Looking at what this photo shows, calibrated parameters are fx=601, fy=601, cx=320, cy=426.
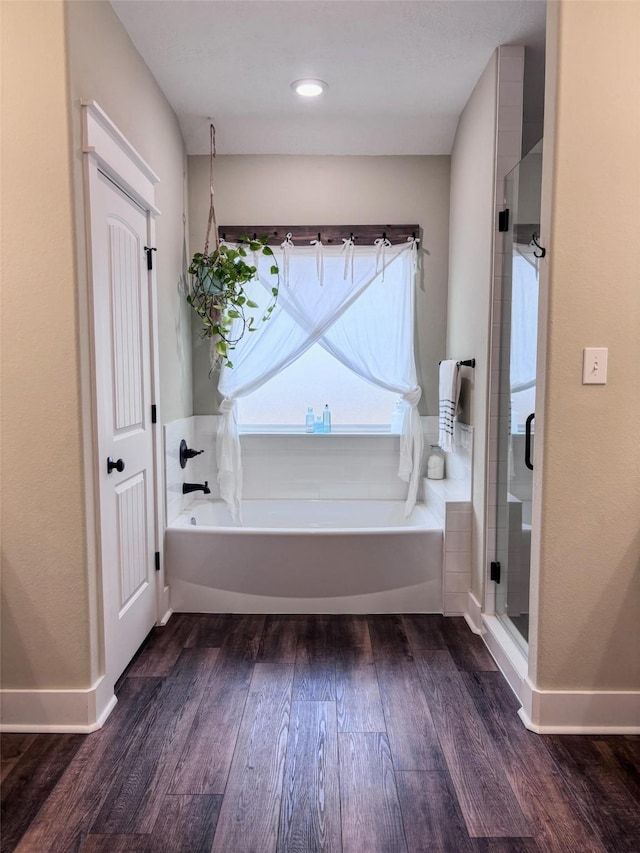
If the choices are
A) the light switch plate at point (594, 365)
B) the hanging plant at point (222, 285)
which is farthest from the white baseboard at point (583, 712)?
the hanging plant at point (222, 285)

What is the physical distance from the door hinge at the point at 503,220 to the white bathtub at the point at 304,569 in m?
1.47

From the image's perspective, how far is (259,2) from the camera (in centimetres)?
233

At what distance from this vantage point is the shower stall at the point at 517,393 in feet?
7.61

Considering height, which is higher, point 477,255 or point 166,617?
point 477,255

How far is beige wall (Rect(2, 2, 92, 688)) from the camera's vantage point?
6.22ft

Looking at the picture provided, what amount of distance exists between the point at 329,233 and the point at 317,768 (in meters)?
2.94

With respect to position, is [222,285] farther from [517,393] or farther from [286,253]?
[517,393]

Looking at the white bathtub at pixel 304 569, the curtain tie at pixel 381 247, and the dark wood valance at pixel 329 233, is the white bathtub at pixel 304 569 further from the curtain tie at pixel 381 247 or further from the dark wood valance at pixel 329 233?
the dark wood valance at pixel 329 233

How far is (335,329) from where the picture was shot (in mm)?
3812

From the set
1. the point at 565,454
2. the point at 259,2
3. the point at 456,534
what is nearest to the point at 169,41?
the point at 259,2

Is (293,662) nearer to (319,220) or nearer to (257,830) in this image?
(257,830)

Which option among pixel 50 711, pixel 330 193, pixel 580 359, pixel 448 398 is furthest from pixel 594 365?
pixel 330 193

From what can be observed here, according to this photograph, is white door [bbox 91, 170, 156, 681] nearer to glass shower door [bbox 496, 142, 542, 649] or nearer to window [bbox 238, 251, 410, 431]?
window [bbox 238, 251, 410, 431]

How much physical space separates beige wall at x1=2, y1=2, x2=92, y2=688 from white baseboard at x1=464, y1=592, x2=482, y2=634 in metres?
1.74
